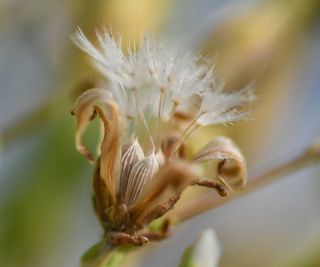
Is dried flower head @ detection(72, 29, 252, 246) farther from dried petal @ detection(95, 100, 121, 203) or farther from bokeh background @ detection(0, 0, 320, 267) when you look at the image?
bokeh background @ detection(0, 0, 320, 267)

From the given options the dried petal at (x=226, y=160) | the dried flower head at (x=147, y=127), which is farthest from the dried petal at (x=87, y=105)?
the dried petal at (x=226, y=160)

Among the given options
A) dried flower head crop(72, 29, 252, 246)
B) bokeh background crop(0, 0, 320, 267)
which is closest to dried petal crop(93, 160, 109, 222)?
dried flower head crop(72, 29, 252, 246)

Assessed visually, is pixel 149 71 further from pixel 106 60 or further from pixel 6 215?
pixel 6 215

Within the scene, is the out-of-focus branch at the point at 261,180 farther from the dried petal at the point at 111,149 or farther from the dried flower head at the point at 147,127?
the dried petal at the point at 111,149

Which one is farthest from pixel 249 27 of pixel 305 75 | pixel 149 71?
pixel 149 71

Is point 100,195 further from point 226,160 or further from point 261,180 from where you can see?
point 261,180

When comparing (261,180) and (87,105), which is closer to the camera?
(87,105)

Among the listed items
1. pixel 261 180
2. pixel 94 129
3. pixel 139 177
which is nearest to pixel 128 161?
pixel 139 177

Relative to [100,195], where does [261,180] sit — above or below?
below
